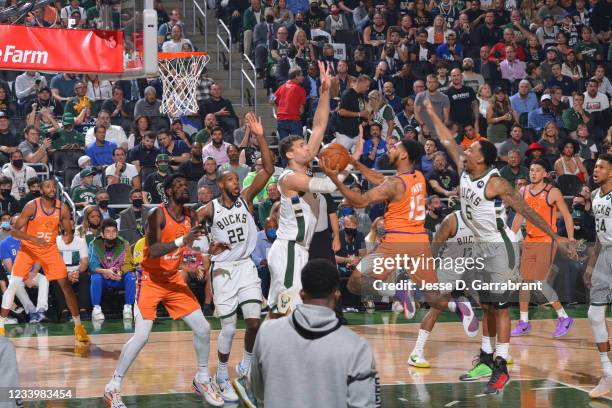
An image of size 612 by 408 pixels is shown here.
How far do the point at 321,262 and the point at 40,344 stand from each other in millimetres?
8224

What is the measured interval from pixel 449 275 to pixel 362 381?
28.4 ft

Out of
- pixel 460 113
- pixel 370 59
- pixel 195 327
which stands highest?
pixel 370 59

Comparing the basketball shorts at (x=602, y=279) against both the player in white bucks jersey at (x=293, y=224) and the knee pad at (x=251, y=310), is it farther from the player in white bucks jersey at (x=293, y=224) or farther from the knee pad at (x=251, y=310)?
the knee pad at (x=251, y=310)

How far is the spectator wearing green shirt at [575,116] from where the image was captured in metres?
19.5

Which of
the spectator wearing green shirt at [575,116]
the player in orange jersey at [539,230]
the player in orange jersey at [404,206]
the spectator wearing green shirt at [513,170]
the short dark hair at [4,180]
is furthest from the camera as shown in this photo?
the spectator wearing green shirt at [575,116]

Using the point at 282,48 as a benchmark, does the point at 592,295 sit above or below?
below

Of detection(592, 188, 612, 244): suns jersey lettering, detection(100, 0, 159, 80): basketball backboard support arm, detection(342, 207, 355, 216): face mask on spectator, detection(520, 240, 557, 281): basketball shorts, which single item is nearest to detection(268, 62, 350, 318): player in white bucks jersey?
detection(100, 0, 159, 80): basketball backboard support arm

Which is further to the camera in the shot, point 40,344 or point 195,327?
point 40,344

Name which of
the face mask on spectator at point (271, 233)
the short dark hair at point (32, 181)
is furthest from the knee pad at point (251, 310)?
the short dark hair at point (32, 181)

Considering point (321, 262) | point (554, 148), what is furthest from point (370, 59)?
point (321, 262)

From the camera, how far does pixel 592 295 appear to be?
32.0 ft

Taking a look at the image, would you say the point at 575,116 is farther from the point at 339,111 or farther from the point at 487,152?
the point at 487,152

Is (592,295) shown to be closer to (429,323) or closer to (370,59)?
(429,323)

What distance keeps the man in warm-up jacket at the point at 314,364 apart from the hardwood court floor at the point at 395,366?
14.6ft
